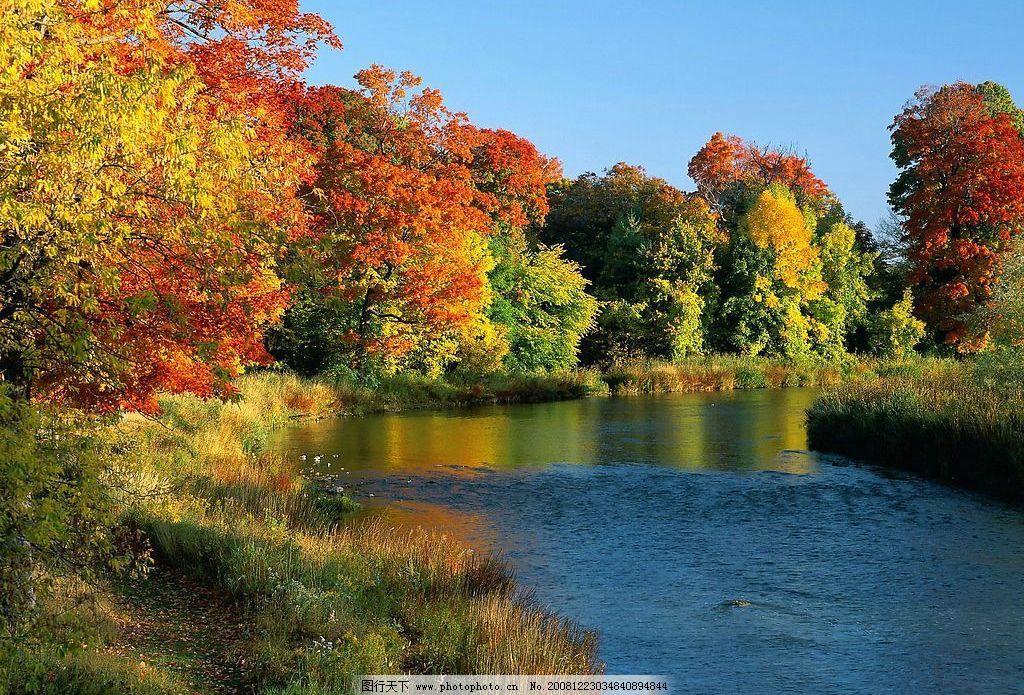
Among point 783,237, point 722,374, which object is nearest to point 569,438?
point 722,374

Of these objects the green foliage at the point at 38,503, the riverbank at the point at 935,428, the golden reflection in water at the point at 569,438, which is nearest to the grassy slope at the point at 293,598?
the green foliage at the point at 38,503

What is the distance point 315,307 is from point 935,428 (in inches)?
995

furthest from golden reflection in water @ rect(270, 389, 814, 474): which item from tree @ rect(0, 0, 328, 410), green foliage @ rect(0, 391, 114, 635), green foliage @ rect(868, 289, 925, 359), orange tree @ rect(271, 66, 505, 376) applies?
green foliage @ rect(868, 289, 925, 359)

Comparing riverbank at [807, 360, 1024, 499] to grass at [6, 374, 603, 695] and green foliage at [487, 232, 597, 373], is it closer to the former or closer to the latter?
grass at [6, 374, 603, 695]

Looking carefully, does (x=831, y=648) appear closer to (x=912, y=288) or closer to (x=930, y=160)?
(x=930, y=160)

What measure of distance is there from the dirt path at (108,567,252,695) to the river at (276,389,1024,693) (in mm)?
4197

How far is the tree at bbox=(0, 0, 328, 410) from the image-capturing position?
8445 mm

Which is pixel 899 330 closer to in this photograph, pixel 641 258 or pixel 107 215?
pixel 641 258

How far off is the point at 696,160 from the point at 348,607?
204 ft

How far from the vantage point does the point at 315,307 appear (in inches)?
1588

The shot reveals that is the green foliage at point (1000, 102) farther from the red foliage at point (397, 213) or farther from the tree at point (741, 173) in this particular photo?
the red foliage at point (397, 213)

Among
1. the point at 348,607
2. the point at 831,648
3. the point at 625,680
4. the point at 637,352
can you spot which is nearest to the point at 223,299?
the point at 348,607

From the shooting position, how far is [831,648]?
37.5 feet

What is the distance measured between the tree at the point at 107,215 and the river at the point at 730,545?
20.2ft
